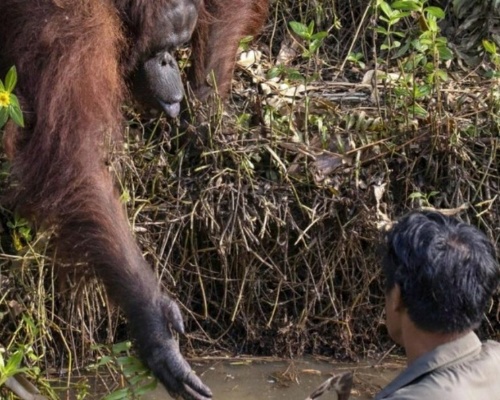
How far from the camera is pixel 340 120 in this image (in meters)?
4.75

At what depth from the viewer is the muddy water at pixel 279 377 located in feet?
14.3

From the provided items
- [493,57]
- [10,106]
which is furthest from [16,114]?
[493,57]

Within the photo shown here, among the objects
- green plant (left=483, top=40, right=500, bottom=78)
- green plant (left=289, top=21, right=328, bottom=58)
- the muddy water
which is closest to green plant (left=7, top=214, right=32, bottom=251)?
the muddy water

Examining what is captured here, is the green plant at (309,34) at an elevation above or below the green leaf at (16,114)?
below

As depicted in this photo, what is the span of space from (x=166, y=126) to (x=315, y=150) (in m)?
0.62

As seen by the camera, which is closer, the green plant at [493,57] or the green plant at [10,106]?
the green plant at [10,106]

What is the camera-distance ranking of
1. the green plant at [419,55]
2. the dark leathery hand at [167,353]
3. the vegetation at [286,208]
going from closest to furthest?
the dark leathery hand at [167,353], the vegetation at [286,208], the green plant at [419,55]

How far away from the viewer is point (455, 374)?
231 centimetres

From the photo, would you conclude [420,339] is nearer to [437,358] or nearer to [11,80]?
A: [437,358]

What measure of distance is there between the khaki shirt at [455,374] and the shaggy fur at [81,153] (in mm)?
1110

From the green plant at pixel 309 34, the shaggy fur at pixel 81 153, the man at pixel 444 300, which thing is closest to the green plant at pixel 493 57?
the green plant at pixel 309 34

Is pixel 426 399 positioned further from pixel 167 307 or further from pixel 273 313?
pixel 273 313

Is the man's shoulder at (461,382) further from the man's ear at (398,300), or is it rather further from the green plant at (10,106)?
the green plant at (10,106)

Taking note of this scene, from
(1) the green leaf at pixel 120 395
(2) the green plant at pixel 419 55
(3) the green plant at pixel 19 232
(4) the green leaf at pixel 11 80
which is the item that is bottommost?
(1) the green leaf at pixel 120 395
